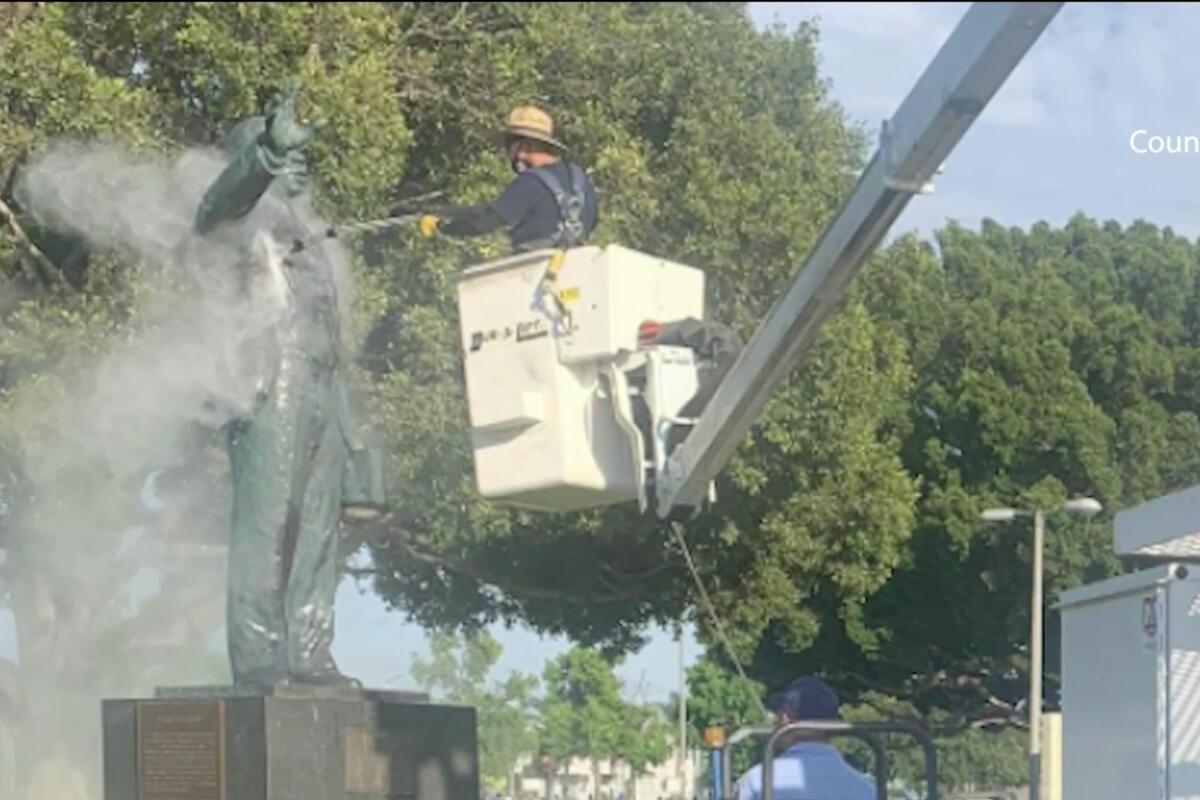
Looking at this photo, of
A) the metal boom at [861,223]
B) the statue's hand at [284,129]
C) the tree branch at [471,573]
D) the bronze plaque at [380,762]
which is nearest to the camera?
the metal boom at [861,223]

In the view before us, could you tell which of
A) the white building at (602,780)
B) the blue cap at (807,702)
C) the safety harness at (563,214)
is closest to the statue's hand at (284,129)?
the safety harness at (563,214)

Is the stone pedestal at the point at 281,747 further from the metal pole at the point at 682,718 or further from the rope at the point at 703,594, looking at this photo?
the metal pole at the point at 682,718

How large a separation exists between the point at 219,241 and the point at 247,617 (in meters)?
1.54

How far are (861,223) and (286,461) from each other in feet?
12.0

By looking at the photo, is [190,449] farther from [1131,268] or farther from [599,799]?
[599,799]

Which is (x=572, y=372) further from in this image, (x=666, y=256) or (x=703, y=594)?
(x=666, y=256)

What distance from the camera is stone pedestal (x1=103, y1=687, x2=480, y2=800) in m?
8.77

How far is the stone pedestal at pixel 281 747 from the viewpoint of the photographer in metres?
8.77

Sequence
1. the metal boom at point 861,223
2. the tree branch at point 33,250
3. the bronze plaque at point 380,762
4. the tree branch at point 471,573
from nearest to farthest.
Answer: the metal boom at point 861,223 → the bronze plaque at point 380,762 → the tree branch at point 33,250 → the tree branch at point 471,573

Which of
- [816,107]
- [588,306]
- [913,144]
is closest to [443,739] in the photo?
[588,306]

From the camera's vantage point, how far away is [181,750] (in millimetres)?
8969

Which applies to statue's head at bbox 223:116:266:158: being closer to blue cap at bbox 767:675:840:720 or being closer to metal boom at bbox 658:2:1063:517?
metal boom at bbox 658:2:1063:517

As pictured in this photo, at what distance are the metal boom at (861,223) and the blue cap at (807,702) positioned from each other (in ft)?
2.11

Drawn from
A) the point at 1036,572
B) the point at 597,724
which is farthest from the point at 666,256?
the point at 597,724
